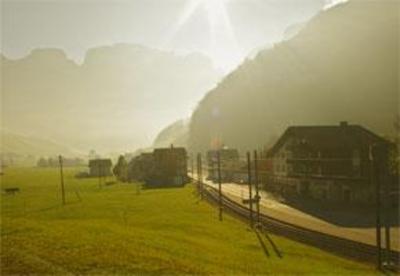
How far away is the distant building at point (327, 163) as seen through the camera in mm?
74938

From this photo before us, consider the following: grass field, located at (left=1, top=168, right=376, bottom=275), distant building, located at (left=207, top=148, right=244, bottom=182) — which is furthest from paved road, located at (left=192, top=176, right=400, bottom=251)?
distant building, located at (left=207, top=148, right=244, bottom=182)

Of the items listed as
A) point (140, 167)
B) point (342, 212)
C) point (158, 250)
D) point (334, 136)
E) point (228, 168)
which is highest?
point (334, 136)

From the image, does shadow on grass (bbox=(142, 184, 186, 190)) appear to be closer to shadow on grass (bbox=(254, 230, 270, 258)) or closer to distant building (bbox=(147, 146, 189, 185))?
distant building (bbox=(147, 146, 189, 185))

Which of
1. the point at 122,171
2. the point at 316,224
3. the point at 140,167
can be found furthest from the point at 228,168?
the point at 316,224

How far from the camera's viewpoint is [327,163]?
80.2 meters

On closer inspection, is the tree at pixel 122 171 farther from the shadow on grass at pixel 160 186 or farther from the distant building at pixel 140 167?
the shadow on grass at pixel 160 186

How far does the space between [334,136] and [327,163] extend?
582cm

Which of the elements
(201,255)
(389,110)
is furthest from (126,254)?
(389,110)

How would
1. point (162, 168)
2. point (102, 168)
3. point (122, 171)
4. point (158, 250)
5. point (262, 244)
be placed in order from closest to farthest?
point (158, 250) < point (262, 244) < point (162, 168) < point (122, 171) < point (102, 168)

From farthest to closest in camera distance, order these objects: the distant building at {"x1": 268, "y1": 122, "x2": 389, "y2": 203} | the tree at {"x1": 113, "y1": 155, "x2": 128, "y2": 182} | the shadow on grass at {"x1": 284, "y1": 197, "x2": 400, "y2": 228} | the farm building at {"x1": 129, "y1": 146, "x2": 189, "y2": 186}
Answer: the tree at {"x1": 113, "y1": 155, "x2": 128, "y2": 182} → the farm building at {"x1": 129, "y1": 146, "x2": 189, "y2": 186} → the distant building at {"x1": 268, "y1": 122, "x2": 389, "y2": 203} → the shadow on grass at {"x1": 284, "y1": 197, "x2": 400, "y2": 228}

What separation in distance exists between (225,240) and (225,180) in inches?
3191

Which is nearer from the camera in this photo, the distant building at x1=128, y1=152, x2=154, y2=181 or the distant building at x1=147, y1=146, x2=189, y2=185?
the distant building at x1=147, y1=146, x2=189, y2=185

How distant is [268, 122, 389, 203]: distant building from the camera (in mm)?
74938

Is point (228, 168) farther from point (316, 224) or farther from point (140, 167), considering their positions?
point (316, 224)
